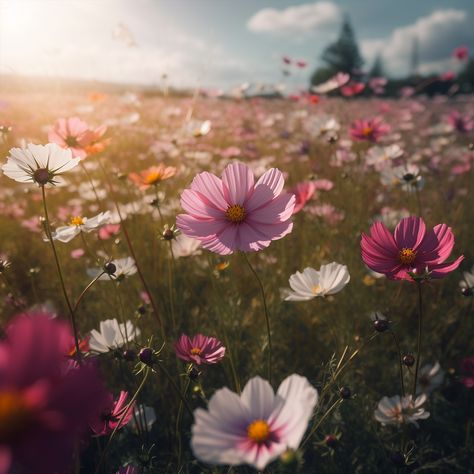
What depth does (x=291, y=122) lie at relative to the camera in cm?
427

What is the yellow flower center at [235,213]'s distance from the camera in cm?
74

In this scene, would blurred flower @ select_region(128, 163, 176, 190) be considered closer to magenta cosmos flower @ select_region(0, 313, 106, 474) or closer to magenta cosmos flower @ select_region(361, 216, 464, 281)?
magenta cosmos flower @ select_region(361, 216, 464, 281)

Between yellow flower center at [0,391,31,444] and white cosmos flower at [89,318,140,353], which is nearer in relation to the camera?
yellow flower center at [0,391,31,444]

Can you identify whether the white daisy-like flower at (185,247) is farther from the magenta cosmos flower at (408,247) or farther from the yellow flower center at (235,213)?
the magenta cosmos flower at (408,247)

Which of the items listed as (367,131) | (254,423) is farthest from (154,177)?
(367,131)

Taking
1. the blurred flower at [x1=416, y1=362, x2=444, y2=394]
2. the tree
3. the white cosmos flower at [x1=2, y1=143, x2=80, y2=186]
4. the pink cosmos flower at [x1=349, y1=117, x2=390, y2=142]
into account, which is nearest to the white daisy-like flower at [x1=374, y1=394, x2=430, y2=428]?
the blurred flower at [x1=416, y1=362, x2=444, y2=394]

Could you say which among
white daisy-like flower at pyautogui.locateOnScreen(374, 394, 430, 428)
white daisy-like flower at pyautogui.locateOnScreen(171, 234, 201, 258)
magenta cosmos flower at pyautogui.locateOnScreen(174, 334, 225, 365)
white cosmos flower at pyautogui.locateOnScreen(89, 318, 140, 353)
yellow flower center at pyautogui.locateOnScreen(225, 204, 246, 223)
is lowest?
white daisy-like flower at pyautogui.locateOnScreen(374, 394, 430, 428)

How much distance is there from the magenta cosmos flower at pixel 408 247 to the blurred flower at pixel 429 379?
0.46m

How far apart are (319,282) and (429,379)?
0.51 metres

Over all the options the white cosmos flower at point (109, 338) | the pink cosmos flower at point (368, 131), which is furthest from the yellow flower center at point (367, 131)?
the white cosmos flower at point (109, 338)

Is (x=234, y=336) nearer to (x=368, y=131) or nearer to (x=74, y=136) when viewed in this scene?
(x=74, y=136)

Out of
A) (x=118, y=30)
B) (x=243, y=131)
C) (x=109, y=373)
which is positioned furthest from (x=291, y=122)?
(x=109, y=373)

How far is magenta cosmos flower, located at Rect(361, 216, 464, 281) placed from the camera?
0.71 meters

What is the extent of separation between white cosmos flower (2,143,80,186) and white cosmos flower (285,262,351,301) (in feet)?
1.63
